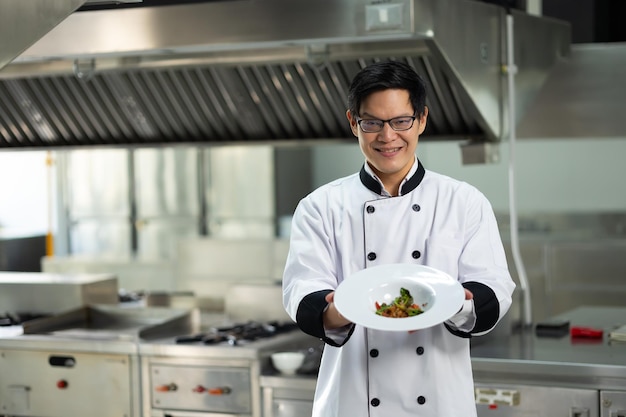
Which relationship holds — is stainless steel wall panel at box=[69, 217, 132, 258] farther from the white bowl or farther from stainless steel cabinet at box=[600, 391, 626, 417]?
stainless steel cabinet at box=[600, 391, 626, 417]

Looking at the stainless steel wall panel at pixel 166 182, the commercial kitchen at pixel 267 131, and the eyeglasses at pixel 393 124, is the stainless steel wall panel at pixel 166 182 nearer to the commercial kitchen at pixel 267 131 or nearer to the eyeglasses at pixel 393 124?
the commercial kitchen at pixel 267 131

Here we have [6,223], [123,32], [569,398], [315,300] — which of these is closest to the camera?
[315,300]

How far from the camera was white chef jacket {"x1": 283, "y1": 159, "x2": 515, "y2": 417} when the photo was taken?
2.17m

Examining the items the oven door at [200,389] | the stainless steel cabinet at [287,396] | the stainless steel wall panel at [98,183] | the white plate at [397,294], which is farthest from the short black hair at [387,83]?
the stainless steel wall panel at [98,183]

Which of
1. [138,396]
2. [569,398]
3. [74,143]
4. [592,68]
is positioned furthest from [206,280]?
[569,398]

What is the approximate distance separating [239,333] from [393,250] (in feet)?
7.33

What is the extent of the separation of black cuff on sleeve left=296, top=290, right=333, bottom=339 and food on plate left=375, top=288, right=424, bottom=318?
0.12 metres

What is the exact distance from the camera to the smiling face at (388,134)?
2078 millimetres

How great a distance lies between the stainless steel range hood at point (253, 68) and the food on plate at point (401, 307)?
1.40 metres

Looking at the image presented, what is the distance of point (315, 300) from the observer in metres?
2.07

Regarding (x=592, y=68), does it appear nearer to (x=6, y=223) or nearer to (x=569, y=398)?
(x=569, y=398)

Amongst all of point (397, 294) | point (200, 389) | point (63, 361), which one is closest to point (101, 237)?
point (63, 361)

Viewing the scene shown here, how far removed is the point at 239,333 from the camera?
4320mm

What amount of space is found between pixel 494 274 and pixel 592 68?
9.15 feet
